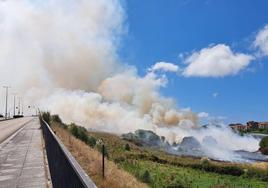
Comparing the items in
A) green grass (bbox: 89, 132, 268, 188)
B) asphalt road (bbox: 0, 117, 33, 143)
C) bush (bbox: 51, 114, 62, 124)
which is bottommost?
green grass (bbox: 89, 132, 268, 188)

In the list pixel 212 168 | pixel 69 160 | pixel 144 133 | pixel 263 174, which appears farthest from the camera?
pixel 144 133

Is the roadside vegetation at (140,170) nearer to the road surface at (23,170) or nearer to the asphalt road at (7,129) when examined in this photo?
the road surface at (23,170)

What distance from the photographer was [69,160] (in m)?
7.81

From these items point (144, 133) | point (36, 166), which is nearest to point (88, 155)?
point (36, 166)

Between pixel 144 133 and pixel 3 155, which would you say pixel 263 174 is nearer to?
pixel 3 155

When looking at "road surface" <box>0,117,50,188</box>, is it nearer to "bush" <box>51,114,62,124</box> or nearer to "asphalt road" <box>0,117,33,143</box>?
"asphalt road" <box>0,117,33,143</box>

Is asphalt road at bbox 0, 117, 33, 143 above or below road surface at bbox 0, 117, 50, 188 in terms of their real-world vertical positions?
above

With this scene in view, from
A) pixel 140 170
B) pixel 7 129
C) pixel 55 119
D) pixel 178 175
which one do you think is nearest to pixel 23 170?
pixel 140 170

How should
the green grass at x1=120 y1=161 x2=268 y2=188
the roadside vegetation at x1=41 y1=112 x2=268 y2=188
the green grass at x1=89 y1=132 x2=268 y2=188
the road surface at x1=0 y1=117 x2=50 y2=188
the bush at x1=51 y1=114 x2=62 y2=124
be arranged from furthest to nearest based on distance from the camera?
the bush at x1=51 y1=114 x2=62 y2=124, the green grass at x1=89 y1=132 x2=268 y2=188, the green grass at x1=120 y1=161 x2=268 y2=188, the roadside vegetation at x1=41 y1=112 x2=268 y2=188, the road surface at x1=0 y1=117 x2=50 y2=188

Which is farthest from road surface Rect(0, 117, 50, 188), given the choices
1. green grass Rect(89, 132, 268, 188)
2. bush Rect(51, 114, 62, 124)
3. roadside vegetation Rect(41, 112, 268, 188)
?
bush Rect(51, 114, 62, 124)

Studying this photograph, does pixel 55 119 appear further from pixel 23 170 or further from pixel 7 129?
pixel 23 170

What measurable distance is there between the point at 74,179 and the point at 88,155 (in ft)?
44.2

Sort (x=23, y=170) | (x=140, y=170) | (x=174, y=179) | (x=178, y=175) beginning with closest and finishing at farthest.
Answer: (x=23, y=170), (x=140, y=170), (x=174, y=179), (x=178, y=175)

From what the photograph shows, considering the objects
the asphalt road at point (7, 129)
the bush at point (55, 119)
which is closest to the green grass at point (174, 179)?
the asphalt road at point (7, 129)
